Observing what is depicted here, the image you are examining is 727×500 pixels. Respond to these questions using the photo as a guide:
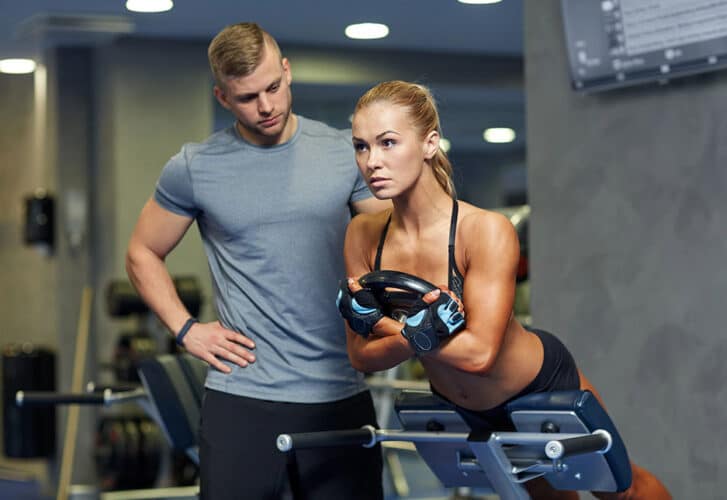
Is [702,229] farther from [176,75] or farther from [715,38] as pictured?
[176,75]

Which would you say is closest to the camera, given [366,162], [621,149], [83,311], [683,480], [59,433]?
[366,162]

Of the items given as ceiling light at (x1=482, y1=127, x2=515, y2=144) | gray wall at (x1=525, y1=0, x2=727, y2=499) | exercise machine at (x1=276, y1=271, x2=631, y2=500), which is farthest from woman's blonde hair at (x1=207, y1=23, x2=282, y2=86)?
ceiling light at (x1=482, y1=127, x2=515, y2=144)

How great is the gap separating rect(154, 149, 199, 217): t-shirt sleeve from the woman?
0.41 metres

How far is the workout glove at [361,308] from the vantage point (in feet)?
6.63

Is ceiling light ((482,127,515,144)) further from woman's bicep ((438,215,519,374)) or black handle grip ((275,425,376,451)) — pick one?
woman's bicep ((438,215,519,374))

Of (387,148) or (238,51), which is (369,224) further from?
(238,51)

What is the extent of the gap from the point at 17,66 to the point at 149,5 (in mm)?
2069

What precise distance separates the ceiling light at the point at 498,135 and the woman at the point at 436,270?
541 centimetres

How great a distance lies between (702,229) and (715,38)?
0.51 metres

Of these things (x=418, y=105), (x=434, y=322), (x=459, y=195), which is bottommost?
(x=434, y=322)

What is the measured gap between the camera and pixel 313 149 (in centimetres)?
247

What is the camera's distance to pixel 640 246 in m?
3.18

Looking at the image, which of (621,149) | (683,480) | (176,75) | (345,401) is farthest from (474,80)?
(345,401)

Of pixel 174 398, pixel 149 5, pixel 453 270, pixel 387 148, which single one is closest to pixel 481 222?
pixel 453 270
